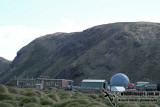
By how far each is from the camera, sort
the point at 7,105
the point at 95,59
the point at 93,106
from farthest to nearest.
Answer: the point at 95,59 < the point at 7,105 < the point at 93,106

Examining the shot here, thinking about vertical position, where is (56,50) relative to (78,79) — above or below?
above

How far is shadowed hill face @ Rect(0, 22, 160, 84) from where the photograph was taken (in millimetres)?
118188

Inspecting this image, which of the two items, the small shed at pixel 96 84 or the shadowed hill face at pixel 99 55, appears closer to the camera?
the small shed at pixel 96 84

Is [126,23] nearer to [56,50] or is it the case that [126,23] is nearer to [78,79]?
[56,50]

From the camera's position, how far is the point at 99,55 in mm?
131000

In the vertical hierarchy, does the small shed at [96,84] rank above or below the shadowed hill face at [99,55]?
below

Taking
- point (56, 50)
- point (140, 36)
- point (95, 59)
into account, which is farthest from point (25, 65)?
point (140, 36)

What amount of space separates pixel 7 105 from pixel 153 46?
348 ft

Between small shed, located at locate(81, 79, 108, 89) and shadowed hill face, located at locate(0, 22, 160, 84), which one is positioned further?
shadowed hill face, located at locate(0, 22, 160, 84)

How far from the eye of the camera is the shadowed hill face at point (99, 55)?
388ft

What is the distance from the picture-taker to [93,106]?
2225cm

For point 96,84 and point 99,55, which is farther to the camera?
point 99,55

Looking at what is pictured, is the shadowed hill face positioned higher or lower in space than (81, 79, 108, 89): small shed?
higher

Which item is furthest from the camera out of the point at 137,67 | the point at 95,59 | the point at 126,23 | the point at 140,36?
the point at 126,23
